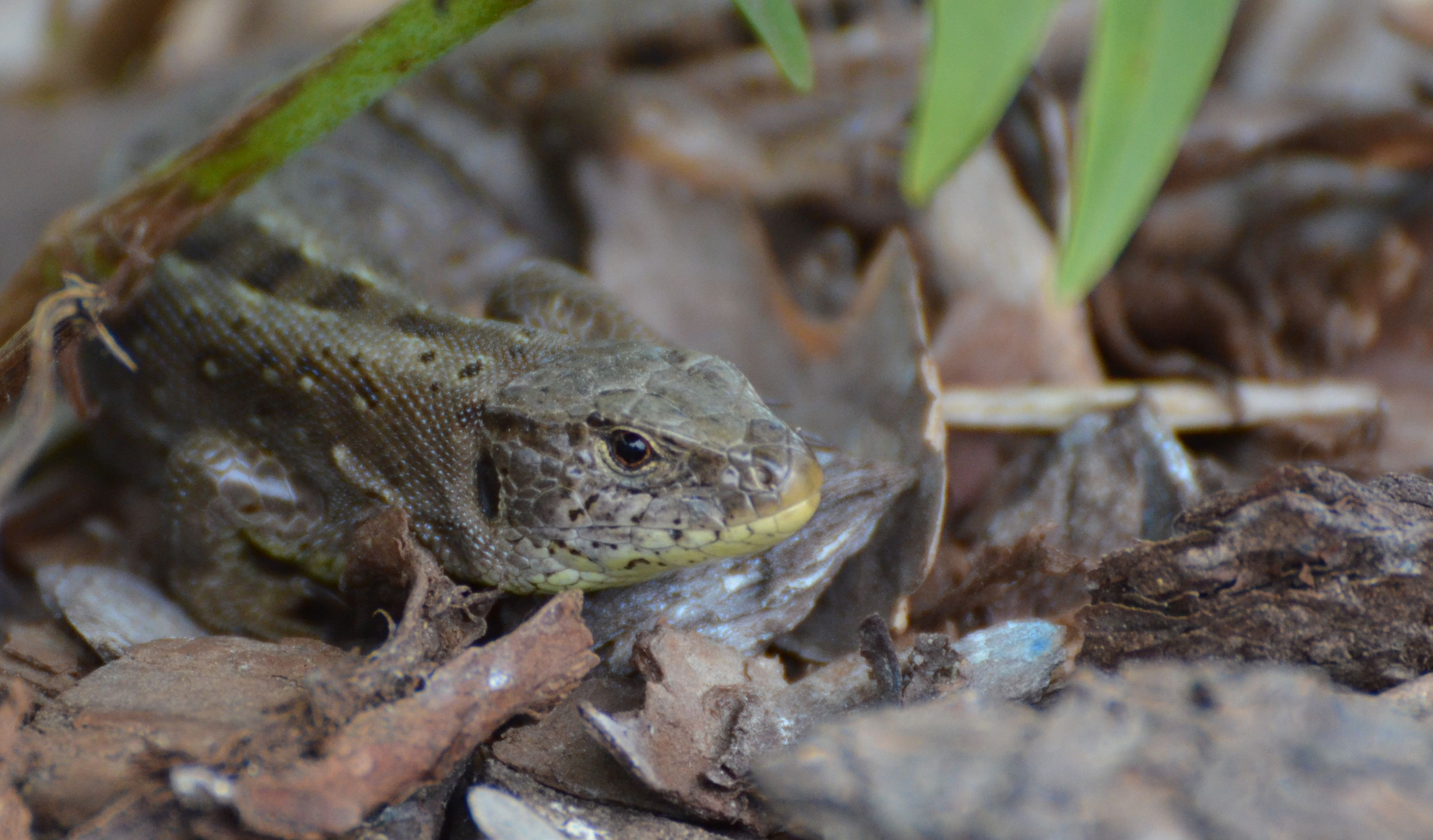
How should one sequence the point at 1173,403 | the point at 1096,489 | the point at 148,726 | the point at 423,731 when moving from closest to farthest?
1. the point at 423,731
2. the point at 148,726
3. the point at 1096,489
4. the point at 1173,403

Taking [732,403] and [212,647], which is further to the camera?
[732,403]

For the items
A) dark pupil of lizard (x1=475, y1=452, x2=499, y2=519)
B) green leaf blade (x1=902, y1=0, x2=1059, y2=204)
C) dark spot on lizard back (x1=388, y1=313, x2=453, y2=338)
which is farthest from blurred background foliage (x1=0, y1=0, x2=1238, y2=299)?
dark spot on lizard back (x1=388, y1=313, x2=453, y2=338)

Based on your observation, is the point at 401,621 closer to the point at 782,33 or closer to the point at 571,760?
the point at 571,760

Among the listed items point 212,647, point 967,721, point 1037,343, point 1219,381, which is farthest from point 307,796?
point 1219,381

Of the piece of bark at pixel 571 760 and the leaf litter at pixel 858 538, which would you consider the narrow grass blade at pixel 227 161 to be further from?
the piece of bark at pixel 571 760

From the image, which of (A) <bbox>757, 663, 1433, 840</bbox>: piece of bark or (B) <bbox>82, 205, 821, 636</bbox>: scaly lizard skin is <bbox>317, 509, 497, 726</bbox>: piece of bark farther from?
(A) <bbox>757, 663, 1433, 840</bbox>: piece of bark

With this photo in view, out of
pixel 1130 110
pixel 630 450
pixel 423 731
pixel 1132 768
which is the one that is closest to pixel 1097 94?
pixel 1130 110

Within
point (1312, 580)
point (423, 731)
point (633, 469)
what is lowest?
point (1312, 580)

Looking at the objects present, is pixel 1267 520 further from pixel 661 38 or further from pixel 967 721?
pixel 661 38
